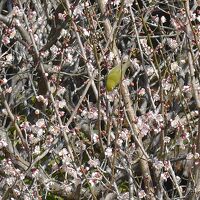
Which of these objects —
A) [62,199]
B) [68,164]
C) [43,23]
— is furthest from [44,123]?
[43,23]

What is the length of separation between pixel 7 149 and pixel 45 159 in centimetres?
83

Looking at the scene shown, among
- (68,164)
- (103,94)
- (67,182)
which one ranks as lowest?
(67,182)

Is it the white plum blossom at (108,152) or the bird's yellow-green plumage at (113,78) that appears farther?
the white plum blossom at (108,152)

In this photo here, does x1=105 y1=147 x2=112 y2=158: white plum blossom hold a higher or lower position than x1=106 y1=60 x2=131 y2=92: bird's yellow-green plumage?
lower

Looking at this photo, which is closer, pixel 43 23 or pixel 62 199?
pixel 62 199

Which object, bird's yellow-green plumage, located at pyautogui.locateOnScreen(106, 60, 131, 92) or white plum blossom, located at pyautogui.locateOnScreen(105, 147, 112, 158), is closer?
bird's yellow-green plumage, located at pyautogui.locateOnScreen(106, 60, 131, 92)

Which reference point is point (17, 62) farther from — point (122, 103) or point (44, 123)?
point (122, 103)

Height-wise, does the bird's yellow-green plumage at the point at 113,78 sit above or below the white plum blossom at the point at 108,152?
above

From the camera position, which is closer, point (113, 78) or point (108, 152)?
point (113, 78)

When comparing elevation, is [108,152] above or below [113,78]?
below

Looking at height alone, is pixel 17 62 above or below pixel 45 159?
above

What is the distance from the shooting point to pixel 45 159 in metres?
5.80

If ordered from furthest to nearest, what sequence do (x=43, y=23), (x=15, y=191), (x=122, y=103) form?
(x=43, y=23) < (x=15, y=191) < (x=122, y=103)

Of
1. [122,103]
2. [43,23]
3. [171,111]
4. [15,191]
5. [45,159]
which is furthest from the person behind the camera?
[43,23]
